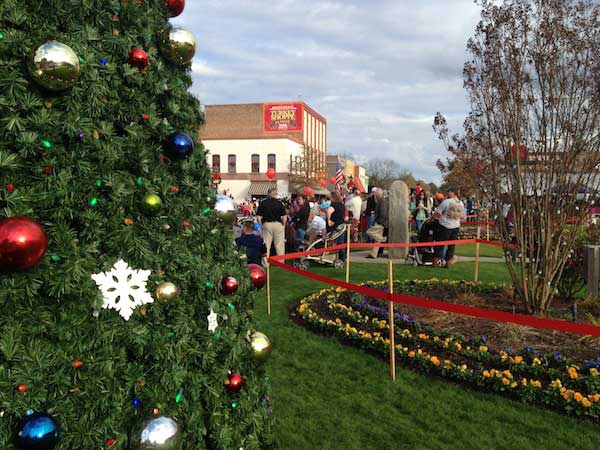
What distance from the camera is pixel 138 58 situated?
1.99 meters

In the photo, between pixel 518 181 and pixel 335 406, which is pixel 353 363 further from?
pixel 518 181

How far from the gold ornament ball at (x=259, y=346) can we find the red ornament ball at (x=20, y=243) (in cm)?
121

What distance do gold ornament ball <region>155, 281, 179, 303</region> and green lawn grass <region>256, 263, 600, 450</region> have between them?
2.21 m

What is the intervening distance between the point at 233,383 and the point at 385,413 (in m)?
2.39

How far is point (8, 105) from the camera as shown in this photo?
161 centimetres

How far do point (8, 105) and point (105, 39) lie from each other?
500 mm

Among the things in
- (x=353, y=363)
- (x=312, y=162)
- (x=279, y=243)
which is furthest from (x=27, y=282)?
(x=312, y=162)

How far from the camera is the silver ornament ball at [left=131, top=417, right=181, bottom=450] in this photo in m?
1.83

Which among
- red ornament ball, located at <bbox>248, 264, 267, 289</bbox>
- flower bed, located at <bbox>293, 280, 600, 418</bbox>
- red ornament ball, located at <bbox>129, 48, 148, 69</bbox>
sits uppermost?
red ornament ball, located at <bbox>129, 48, 148, 69</bbox>

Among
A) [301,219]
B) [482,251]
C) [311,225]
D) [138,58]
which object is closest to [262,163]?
[482,251]

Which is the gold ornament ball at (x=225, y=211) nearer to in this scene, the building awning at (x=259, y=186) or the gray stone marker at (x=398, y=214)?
the gray stone marker at (x=398, y=214)

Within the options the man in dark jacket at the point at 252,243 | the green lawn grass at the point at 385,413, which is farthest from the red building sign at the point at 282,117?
the green lawn grass at the point at 385,413

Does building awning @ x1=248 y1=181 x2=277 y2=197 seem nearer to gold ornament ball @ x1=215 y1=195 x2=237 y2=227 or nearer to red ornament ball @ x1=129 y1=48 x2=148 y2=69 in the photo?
gold ornament ball @ x1=215 y1=195 x2=237 y2=227

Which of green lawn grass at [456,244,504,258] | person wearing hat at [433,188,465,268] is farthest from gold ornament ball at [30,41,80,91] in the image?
green lawn grass at [456,244,504,258]
